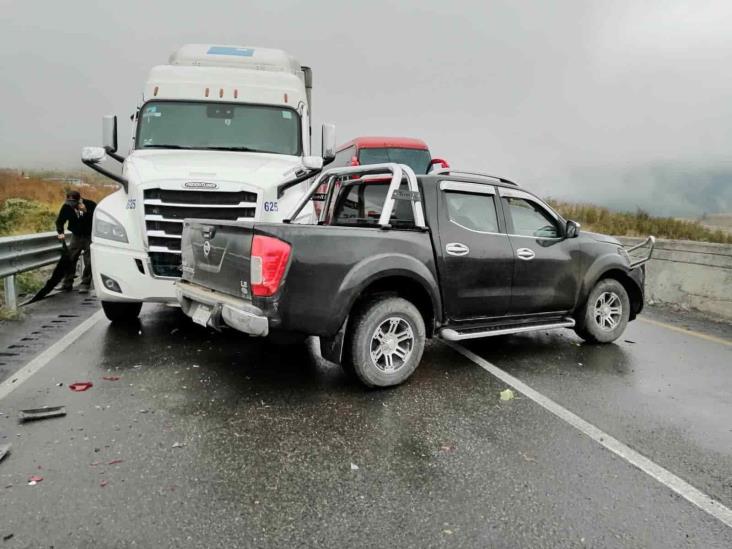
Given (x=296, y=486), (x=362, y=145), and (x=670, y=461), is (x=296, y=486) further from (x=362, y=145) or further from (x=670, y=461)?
(x=362, y=145)

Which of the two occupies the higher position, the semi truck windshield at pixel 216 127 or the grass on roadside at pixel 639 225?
the semi truck windshield at pixel 216 127

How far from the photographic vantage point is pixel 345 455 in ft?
11.4

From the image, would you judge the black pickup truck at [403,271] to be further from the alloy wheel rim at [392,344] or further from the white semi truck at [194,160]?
the white semi truck at [194,160]

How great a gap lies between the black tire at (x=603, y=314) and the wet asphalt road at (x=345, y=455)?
694 millimetres

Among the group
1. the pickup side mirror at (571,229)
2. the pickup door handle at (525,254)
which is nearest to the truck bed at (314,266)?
the pickup door handle at (525,254)

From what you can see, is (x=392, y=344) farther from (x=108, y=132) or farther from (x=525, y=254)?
(x=108, y=132)

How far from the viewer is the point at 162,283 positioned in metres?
5.95

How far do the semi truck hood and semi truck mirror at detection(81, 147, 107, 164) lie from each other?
0.37 m

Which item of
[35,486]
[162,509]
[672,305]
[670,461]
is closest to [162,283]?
[35,486]

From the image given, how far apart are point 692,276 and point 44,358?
9441mm

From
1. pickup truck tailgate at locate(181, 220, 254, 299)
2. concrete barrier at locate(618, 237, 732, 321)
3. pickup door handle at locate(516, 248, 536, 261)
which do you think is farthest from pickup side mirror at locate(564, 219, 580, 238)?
concrete barrier at locate(618, 237, 732, 321)

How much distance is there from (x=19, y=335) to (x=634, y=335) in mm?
7588

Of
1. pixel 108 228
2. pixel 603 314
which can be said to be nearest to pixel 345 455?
pixel 108 228

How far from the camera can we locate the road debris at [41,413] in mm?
3861
